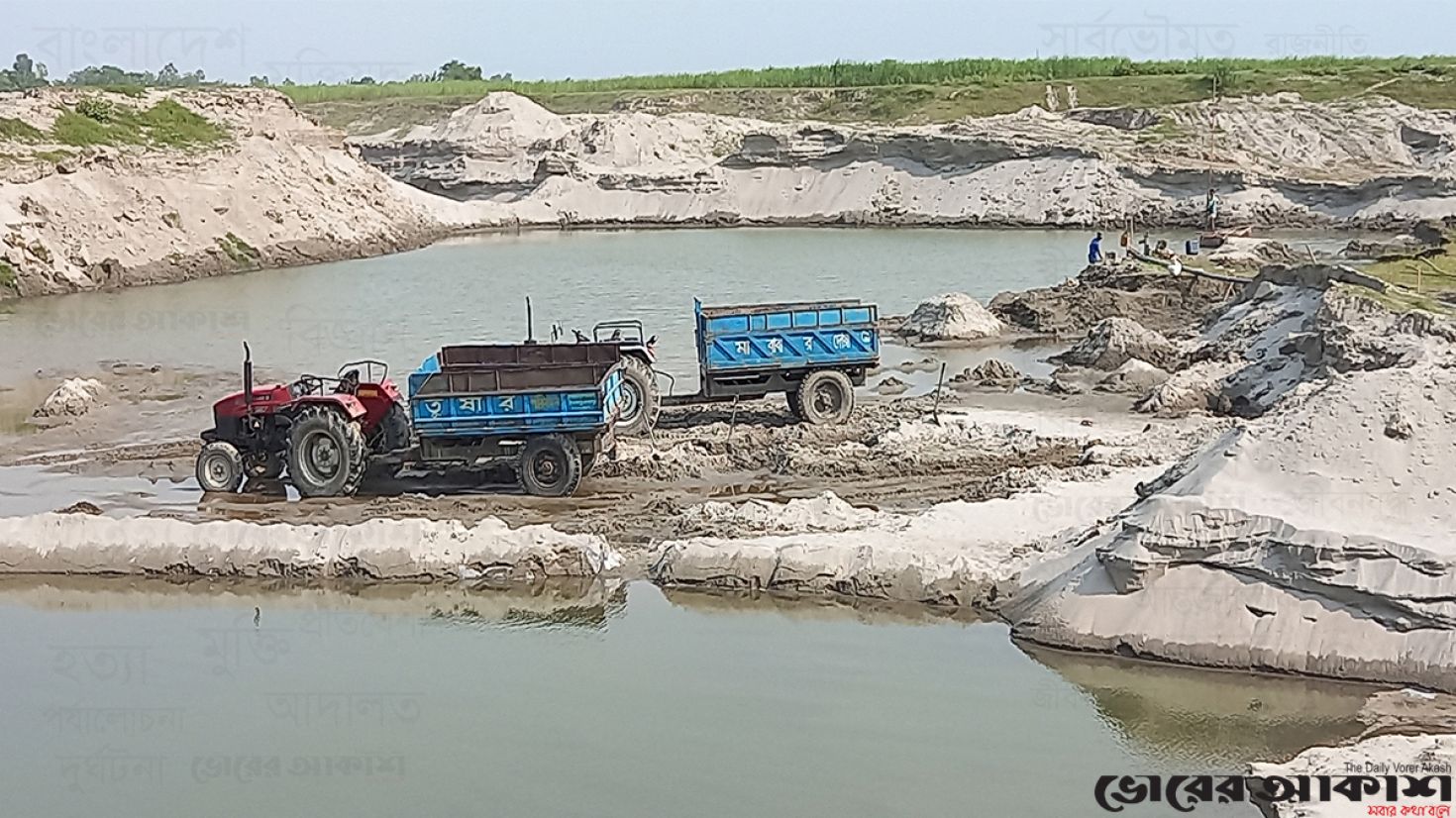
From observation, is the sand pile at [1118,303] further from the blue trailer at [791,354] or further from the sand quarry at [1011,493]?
the blue trailer at [791,354]

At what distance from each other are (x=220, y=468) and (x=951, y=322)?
14.4 meters

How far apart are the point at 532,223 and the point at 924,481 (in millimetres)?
43359

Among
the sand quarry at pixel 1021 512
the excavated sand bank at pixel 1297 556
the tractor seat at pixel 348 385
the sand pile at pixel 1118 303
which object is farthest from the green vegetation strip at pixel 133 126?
the excavated sand bank at pixel 1297 556

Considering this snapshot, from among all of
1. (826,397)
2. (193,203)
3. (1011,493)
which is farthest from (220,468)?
(193,203)

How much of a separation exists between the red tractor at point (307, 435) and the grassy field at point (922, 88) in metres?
46.4

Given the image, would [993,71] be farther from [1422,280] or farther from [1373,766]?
[1373,766]

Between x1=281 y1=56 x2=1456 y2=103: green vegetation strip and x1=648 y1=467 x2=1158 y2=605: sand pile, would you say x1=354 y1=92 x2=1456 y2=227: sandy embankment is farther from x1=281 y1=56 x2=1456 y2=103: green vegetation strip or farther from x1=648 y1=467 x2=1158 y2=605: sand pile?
x1=648 y1=467 x2=1158 y2=605: sand pile

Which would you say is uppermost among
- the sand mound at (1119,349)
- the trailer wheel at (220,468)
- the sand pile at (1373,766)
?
the sand mound at (1119,349)

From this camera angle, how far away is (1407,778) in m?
9.16

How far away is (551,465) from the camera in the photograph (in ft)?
54.6

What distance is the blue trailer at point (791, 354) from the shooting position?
1928cm

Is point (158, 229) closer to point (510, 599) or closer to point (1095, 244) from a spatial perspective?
point (1095, 244)

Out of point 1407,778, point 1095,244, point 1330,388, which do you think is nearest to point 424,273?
point 1095,244

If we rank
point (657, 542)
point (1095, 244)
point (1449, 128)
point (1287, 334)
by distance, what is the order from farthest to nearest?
point (1449, 128) < point (1095, 244) < point (1287, 334) < point (657, 542)
